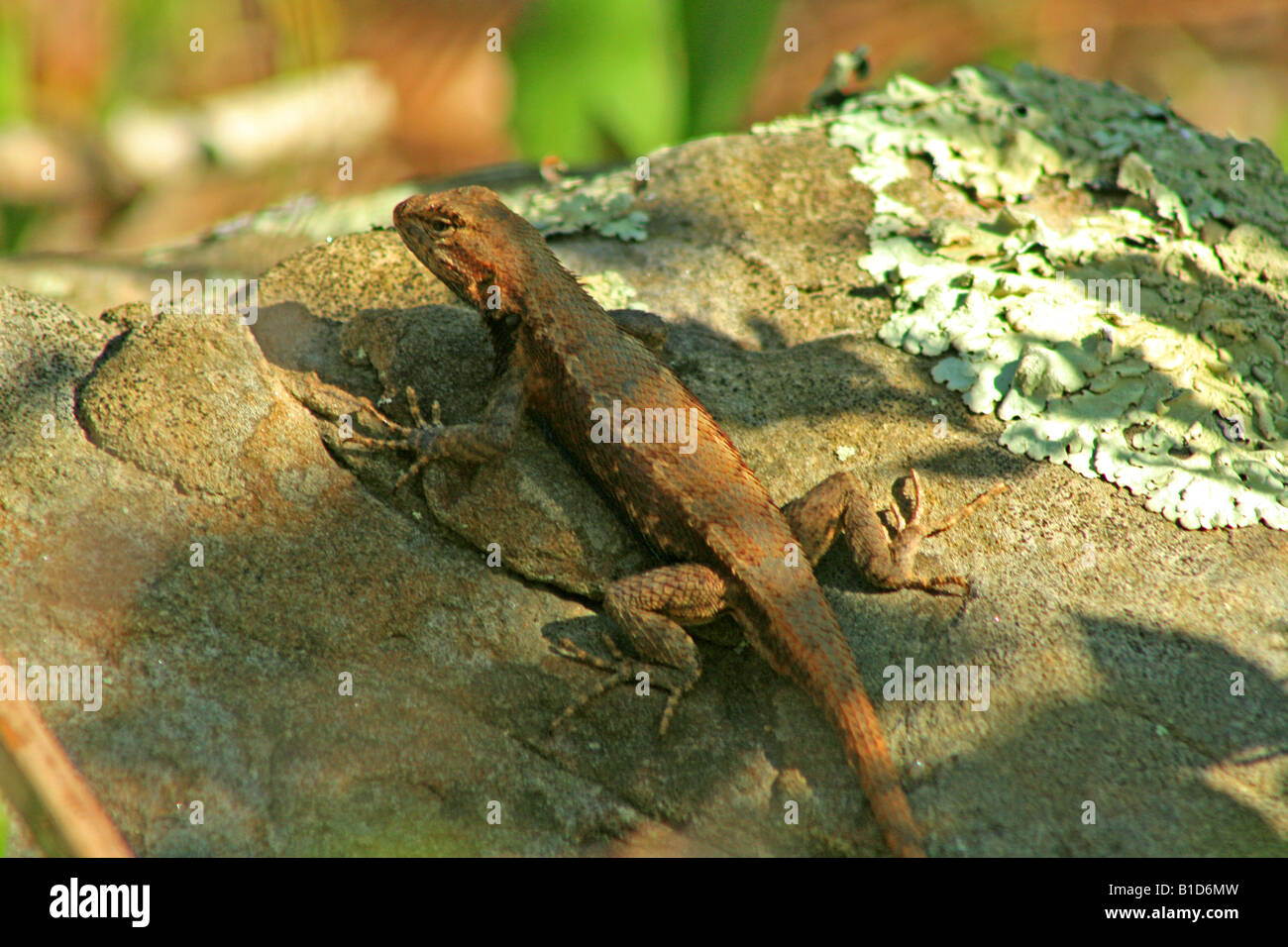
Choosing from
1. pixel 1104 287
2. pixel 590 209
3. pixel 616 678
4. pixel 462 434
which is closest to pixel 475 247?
pixel 462 434

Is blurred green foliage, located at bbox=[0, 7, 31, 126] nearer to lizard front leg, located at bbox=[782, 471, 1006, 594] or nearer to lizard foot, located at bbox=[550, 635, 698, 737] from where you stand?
lizard foot, located at bbox=[550, 635, 698, 737]

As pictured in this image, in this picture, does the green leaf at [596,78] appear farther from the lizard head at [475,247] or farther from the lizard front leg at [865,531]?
the lizard front leg at [865,531]

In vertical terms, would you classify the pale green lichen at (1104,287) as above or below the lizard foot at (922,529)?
above

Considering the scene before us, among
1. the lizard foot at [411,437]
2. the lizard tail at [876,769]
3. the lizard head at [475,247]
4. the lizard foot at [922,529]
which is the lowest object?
the lizard tail at [876,769]

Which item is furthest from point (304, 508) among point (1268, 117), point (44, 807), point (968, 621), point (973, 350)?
point (1268, 117)

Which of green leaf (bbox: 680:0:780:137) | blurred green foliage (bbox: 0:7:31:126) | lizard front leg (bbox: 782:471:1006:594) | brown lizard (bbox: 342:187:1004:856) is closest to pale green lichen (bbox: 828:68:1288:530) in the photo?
lizard front leg (bbox: 782:471:1006:594)

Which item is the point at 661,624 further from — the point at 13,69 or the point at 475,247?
the point at 13,69

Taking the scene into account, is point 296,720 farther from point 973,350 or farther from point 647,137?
point 647,137

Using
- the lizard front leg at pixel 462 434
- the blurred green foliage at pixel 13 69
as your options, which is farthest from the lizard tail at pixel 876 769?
the blurred green foliage at pixel 13 69
